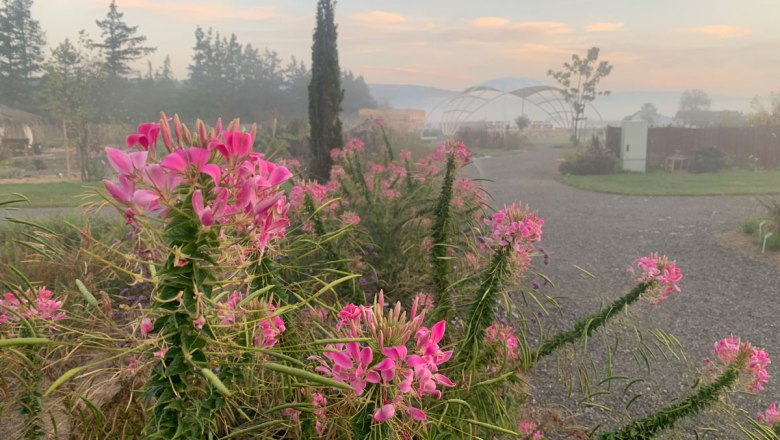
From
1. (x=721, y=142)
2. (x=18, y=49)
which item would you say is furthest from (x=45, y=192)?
(x=721, y=142)

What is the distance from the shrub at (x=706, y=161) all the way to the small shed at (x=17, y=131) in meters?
19.8

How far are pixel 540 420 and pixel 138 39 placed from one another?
16170 millimetres

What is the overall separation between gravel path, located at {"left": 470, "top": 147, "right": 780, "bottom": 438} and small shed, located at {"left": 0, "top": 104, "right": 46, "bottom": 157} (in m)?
7.27

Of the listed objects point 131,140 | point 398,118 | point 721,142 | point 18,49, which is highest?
point 398,118

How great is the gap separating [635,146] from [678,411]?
18334 mm

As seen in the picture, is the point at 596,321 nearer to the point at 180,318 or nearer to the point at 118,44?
the point at 180,318

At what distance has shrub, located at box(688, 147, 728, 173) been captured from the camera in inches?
682

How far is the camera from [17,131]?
7.64m

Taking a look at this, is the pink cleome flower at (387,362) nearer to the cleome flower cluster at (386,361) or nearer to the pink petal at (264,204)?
the cleome flower cluster at (386,361)

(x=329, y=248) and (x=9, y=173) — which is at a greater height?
(x=9, y=173)

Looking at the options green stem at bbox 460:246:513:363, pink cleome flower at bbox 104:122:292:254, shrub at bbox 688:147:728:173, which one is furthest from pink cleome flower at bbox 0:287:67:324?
shrub at bbox 688:147:728:173

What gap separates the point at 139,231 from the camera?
36.2 inches

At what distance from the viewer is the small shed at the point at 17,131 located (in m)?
7.03

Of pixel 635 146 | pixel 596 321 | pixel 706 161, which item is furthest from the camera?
pixel 635 146
